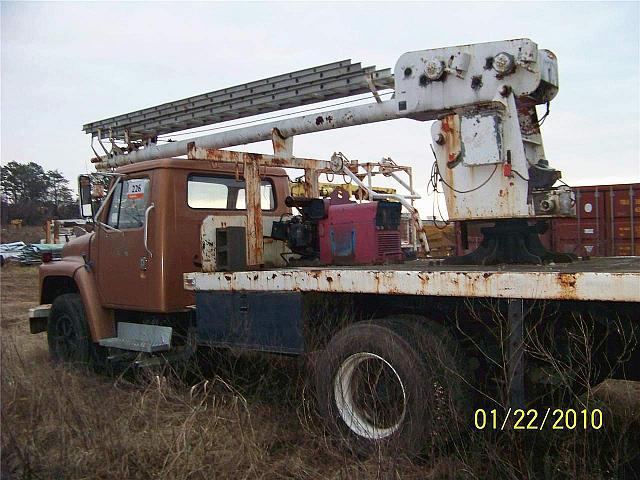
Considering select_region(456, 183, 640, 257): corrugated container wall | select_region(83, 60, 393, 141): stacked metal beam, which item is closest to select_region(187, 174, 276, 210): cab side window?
select_region(83, 60, 393, 141): stacked metal beam

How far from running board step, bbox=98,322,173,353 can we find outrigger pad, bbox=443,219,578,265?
2.72m

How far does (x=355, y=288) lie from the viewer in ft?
12.3

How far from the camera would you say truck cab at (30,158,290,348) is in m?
5.40

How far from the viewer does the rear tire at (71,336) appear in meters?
6.07

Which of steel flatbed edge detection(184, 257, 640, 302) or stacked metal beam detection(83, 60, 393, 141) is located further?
stacked metal beam detection(83, 60, 393, 141)

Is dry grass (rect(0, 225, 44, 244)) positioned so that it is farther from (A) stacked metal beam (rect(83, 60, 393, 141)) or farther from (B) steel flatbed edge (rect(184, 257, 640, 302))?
(B) steel flatbed edge (rect(184, 257, 640, 302))

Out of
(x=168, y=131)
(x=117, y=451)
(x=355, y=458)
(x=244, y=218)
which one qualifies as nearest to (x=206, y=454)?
(x=117, y=451)

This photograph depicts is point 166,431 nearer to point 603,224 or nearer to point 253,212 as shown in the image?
point 253,212

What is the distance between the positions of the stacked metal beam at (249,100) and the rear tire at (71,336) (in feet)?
8.06

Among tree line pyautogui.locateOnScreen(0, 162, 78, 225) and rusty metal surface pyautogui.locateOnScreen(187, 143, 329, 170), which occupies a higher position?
tree line pyautogui.locateOnScreen(0, 162, 78, 225)

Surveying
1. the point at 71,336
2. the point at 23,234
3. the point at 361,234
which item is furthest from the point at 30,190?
the point at 361,234

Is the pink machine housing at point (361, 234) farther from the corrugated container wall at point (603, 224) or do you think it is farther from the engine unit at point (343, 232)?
the corrugated container wall at point (603, 224)
